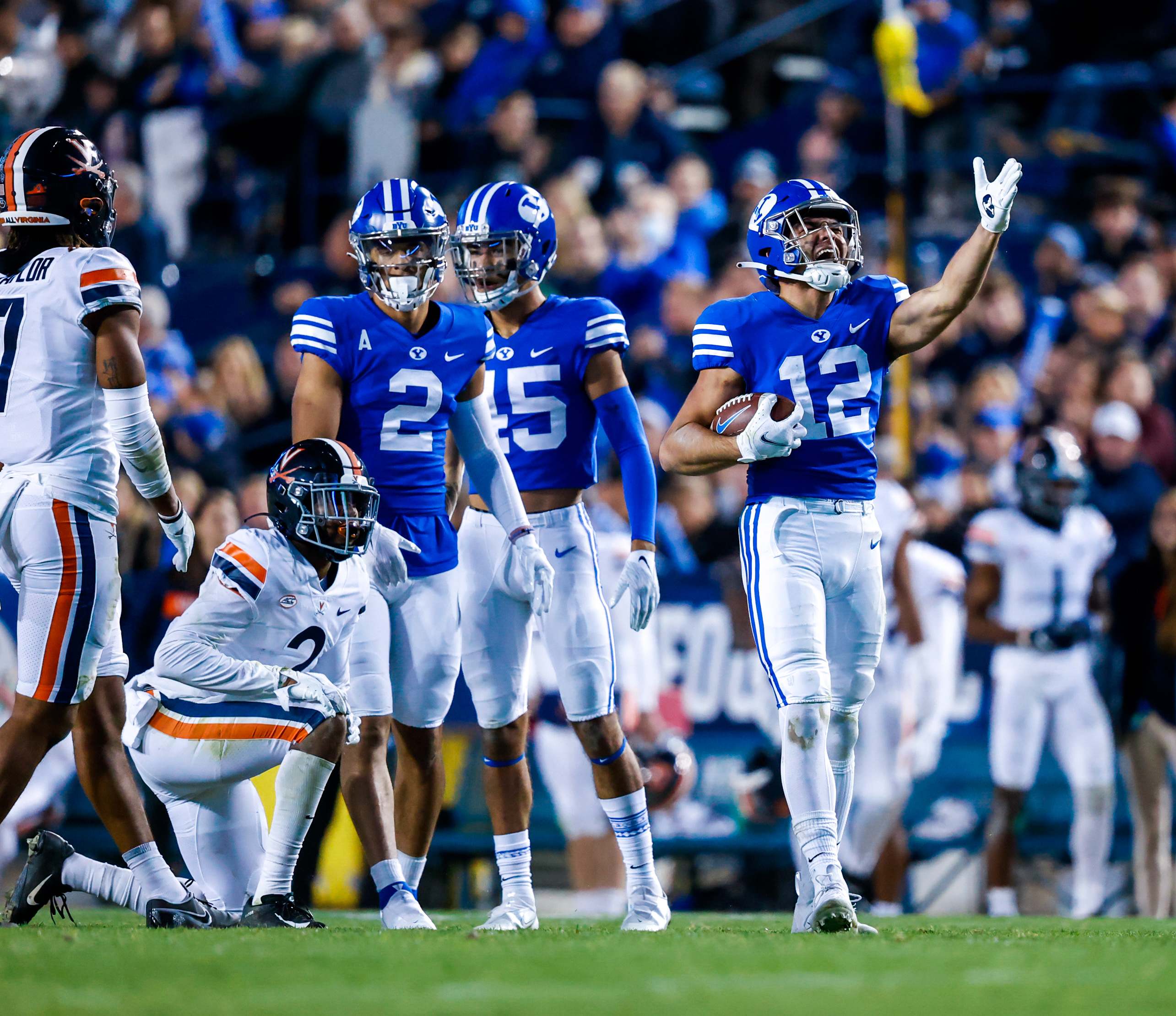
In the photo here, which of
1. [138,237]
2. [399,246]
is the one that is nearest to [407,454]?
[399,246]

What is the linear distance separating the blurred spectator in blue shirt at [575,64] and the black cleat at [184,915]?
7.92 meters

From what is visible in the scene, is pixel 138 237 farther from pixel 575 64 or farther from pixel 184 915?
pixel 184 915

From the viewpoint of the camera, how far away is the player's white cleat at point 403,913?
5023 millimetres

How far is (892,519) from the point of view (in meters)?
8.41

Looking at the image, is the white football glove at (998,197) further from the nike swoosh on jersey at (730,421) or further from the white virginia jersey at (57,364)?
the white virginia jersey at (57,364)

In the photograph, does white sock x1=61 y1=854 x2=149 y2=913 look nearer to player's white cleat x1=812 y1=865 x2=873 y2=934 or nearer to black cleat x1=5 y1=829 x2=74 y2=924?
black cleat x1=5 y1=829 x2=74 y2=924

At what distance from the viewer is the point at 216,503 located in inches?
307

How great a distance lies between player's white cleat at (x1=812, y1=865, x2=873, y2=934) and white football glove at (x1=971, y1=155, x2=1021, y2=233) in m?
1.89

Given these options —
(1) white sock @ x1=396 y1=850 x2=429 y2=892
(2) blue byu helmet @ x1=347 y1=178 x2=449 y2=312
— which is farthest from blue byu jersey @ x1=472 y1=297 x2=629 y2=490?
(1) white sock @ x1=396 y1=850 x2=429 y2=892

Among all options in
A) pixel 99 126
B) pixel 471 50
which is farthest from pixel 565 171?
pixel 99 126

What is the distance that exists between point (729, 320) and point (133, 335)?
1786 millimetres

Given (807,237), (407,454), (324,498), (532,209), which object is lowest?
(324,498)

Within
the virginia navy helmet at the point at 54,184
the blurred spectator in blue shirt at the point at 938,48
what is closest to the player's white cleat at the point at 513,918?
the virginia navy helmet at the point at 54,184

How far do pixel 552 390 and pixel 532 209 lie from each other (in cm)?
61
